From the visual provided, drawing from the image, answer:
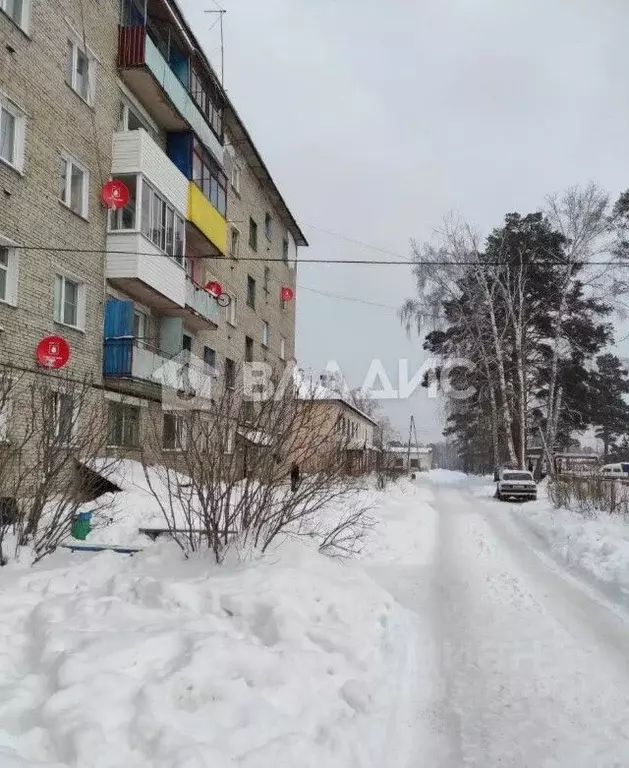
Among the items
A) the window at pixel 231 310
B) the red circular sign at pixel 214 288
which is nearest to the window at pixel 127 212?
the red circular sign at pixel 214 288

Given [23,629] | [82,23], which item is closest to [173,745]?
[23,629]

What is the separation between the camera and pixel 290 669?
4.04 m

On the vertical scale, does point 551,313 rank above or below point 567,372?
above

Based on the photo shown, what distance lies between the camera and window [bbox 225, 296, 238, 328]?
25.2 m

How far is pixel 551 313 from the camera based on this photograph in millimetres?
30703

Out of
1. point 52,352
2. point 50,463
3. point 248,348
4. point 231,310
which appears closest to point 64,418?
point 50,463

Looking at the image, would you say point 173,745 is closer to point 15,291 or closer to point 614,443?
point 15,291

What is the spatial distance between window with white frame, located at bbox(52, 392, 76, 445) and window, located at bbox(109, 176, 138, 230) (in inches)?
379

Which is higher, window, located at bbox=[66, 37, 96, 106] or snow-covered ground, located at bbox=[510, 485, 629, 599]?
window, located at bbox=[66, 37, 96, 106]

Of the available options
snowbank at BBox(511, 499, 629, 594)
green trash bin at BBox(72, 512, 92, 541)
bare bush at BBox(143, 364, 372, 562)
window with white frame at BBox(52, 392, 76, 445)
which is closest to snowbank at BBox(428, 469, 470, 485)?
snowbank at BBox(511, 499, 629, 594)

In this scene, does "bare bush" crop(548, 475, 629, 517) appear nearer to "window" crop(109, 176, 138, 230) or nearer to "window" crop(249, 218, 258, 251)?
"window" crop(109, 176, 138, 230)

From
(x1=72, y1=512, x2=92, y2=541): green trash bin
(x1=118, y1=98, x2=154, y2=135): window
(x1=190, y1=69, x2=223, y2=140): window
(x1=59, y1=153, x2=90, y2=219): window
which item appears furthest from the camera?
(x1=190, y1=69, x2=223, y2=140): window

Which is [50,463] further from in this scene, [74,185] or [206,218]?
[206,218]

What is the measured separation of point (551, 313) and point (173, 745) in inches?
1203
